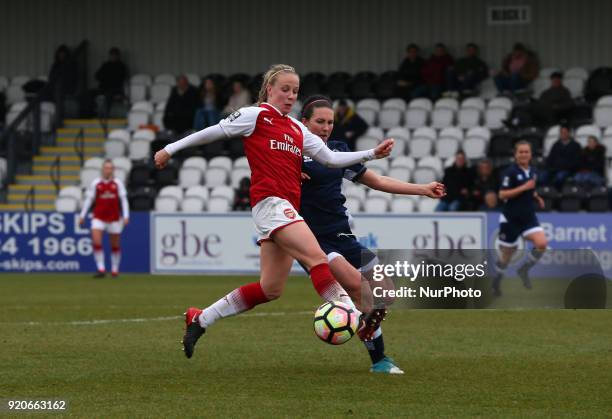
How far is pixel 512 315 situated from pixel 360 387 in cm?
596

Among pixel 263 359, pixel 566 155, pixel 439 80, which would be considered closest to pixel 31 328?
pixel 263 359

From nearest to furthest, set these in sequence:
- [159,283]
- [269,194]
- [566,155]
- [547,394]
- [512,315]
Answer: [547,394]
[269,194]
[512,315]
[159,283]
[566,155]

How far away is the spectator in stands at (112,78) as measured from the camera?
29.0 meters

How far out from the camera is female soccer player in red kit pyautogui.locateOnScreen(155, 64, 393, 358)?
823cm

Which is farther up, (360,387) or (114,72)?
(114,72)

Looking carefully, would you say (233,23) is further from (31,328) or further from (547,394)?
(547,394)

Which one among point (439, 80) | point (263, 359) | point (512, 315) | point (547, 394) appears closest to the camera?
point (547, 394)

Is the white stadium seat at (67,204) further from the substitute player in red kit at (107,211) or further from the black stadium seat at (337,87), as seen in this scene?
the black stadium seat at (337,87)

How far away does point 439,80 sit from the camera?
26.5 metres

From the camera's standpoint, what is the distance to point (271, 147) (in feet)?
27.7

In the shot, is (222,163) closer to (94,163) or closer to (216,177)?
(216,177)

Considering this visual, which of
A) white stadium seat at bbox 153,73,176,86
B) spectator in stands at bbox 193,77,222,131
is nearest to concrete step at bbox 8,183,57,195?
spectator in stands at bbox 193,77,222,131

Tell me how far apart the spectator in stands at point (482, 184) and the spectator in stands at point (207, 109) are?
6090mm

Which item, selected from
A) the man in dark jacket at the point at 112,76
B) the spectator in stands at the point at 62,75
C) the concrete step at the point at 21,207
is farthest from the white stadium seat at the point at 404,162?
the spectator in stands at the point at 62,75
